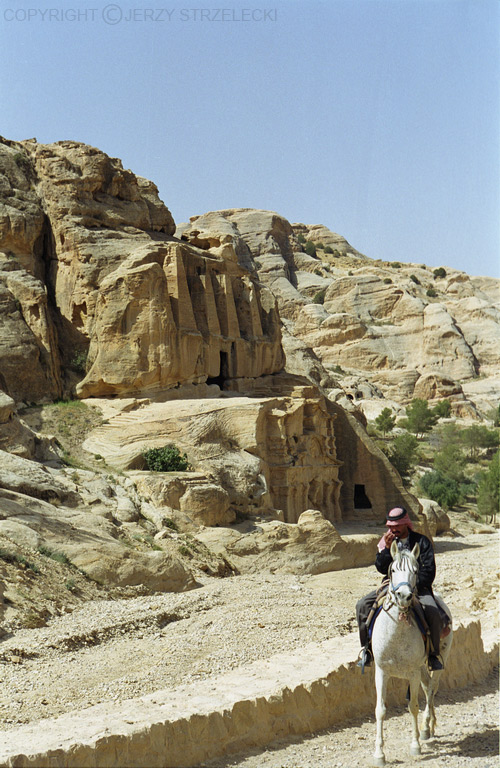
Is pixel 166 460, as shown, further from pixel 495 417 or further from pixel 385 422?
pixel 495 417

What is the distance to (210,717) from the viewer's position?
9289 millimetres

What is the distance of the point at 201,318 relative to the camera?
132 feet

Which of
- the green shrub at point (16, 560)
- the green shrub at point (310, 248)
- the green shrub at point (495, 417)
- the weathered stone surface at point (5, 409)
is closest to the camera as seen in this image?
the green shrub at point (16, 560)

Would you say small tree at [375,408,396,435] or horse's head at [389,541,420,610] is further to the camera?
small tree at [375,408,396,435]

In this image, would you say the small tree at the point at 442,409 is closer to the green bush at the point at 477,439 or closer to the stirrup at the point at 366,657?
the green bush at the point at 477,439

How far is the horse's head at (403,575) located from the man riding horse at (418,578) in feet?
0.40

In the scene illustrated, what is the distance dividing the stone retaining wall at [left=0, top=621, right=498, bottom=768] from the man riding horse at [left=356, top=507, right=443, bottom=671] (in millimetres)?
856

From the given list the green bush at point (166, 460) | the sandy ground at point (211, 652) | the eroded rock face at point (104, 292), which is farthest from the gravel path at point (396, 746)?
the eroded rock face at point (104, 292)

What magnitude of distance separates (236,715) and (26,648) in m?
5.45

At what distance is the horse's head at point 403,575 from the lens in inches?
375

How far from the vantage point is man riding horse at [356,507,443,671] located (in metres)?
10.1

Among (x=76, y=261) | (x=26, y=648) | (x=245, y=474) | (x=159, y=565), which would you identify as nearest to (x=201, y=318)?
(x=76, y=261)

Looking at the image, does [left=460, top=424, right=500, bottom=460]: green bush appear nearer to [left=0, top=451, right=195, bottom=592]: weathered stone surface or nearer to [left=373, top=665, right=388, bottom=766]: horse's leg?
[left=0, top=451, right=195, bottom=592]: weathered stone surface

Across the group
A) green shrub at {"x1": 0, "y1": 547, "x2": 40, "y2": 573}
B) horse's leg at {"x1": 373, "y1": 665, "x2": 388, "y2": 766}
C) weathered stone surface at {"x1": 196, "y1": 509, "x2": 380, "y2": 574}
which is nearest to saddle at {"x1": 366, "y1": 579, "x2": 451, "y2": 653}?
horse's leg at {"x1": 373, "y1": 665, "x2": 388, "y2": 766}
